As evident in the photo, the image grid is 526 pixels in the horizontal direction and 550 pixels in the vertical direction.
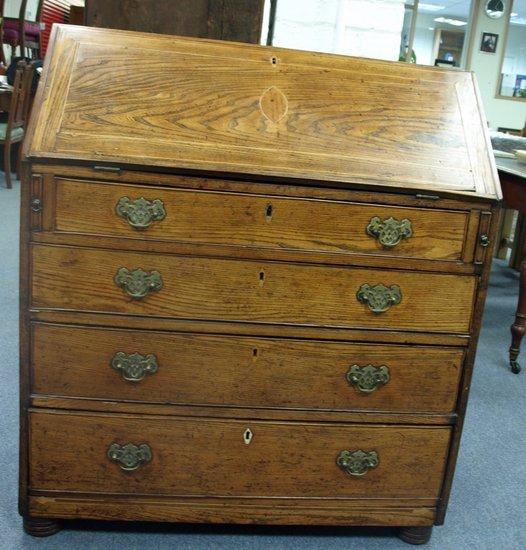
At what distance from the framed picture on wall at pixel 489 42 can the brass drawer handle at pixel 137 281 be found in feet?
35.8

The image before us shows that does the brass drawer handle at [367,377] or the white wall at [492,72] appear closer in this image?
the brass drawer handle at [367,377]

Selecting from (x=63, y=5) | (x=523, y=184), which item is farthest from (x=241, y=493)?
(x=63, y=5)

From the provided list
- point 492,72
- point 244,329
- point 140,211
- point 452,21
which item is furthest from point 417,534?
point 452,21

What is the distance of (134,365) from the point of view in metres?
1.65

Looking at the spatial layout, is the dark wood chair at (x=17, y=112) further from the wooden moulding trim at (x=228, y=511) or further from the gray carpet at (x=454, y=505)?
the wooden moulding trim at (x=228, y=511)

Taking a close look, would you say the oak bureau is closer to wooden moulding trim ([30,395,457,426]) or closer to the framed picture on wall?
wooden moulding trim ([30,395,457,426])

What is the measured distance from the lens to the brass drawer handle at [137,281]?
160 centimetres

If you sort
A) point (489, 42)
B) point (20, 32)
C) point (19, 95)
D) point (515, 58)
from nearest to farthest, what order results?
1. point (19, 95)
2. point (20, 32)
3. point (489, 42)
4. point (515, 58)

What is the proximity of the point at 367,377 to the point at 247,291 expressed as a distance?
1.19ft

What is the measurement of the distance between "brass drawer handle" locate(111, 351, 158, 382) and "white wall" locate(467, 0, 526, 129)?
10.4 metres

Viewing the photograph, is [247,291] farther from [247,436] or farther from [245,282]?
[247,436]

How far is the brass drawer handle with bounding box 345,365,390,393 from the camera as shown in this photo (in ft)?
5.67

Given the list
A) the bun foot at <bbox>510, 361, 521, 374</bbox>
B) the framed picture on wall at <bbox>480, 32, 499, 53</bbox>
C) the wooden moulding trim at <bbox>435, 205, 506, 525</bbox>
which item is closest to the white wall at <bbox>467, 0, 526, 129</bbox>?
the framed picture on wall at <bbox>480, 32, 499, 53</bbox>

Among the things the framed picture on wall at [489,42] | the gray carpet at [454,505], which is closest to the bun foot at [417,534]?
the gray carpet at [454,505]
